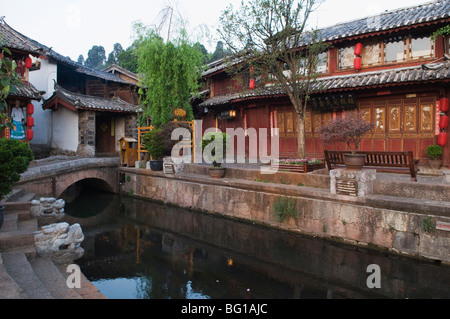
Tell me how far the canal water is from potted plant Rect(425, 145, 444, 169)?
4.87m

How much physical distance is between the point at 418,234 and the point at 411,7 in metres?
9.75

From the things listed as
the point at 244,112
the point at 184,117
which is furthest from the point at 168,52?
the point at 244,112

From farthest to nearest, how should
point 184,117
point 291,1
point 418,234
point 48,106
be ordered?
point 48,106 < point 184,117 < point 291,1 < point 418,234

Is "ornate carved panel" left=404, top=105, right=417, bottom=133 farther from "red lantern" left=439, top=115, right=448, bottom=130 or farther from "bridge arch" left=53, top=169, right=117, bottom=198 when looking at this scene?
"bridge arch" left=53, top=169, right=117, bottom=198

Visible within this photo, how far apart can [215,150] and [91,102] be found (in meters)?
Answer: 10.2

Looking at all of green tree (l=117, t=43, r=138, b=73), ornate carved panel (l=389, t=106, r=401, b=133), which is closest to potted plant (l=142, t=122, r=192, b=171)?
ornate carved panel (l=389, t=106, r=401, b=133)

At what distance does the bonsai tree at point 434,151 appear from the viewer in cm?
949

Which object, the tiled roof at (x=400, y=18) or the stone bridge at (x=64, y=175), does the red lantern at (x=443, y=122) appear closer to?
the tiled roof at (x=400, y=18)

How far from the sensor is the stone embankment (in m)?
3.63

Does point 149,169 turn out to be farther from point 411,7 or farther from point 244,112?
point 411,7

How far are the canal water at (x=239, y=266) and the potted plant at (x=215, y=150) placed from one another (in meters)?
1.65

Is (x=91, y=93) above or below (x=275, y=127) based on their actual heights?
above
